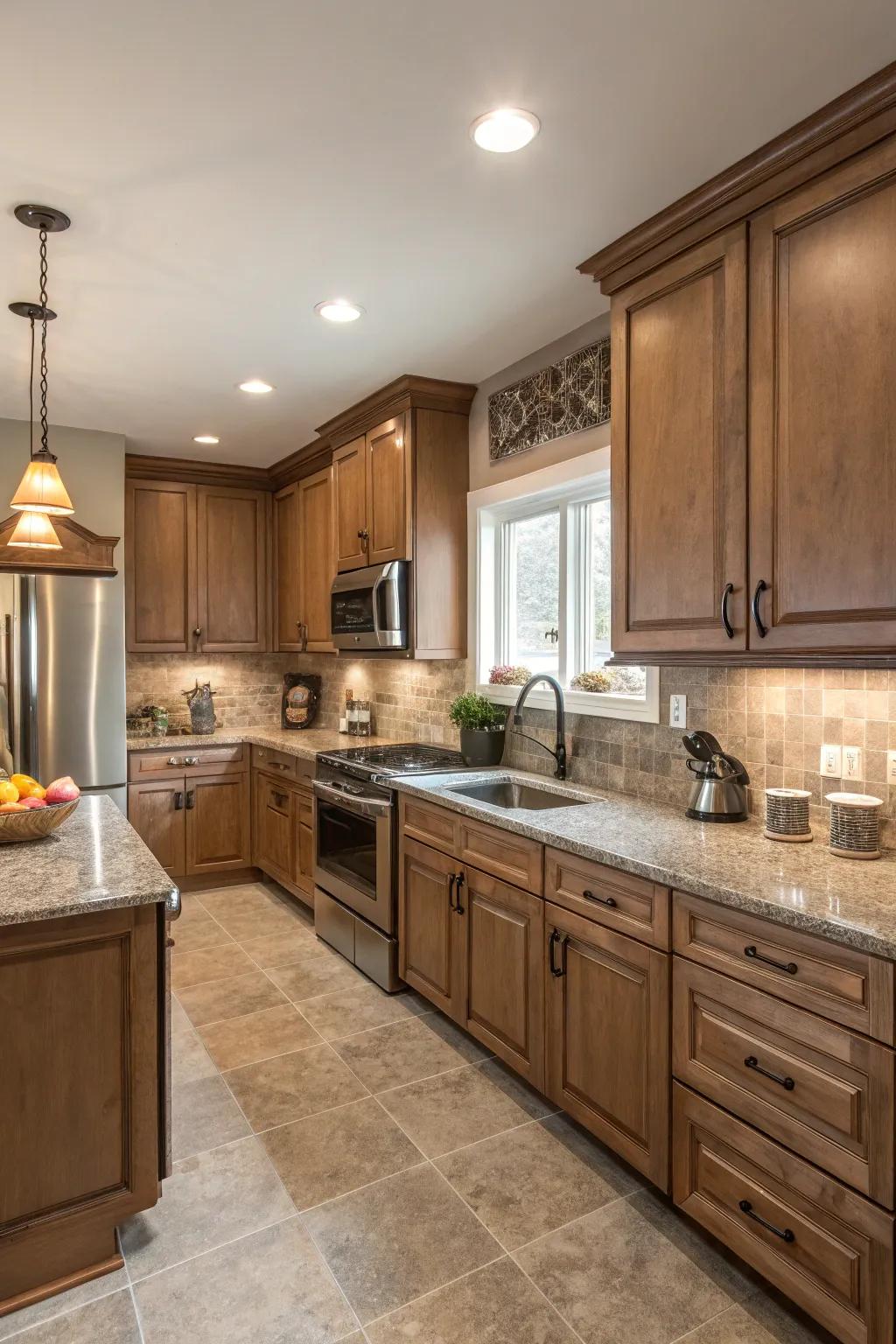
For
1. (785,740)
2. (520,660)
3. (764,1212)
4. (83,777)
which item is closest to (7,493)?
(83,777)

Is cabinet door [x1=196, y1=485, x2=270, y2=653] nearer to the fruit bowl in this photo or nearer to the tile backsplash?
the tile backsplash

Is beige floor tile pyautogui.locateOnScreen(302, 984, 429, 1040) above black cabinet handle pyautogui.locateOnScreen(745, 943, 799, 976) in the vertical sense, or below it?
below

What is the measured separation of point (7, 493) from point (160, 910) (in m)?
3.10

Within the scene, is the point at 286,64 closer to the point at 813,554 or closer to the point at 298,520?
the point at 813,554

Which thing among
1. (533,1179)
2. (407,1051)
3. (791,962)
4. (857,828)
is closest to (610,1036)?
(533,1179)

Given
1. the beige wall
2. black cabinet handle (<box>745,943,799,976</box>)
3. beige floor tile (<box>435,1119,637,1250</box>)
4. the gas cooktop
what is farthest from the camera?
the gas cooktop

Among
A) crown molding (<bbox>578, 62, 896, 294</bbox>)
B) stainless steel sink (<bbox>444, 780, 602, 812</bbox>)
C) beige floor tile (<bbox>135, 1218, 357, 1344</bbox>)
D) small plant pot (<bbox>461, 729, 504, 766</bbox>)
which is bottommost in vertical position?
beige floor tile (<bbox>135, 1218, 357, 1344</bbox>)

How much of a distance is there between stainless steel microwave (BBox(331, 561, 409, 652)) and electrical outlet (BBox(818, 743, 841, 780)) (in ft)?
6.50

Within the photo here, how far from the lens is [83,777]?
4.26 metres

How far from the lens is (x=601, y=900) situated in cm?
215

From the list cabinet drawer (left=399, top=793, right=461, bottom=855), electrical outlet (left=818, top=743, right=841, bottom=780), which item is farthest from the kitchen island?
electrical outlet (left=818, top=743, right=841, bottom=780)

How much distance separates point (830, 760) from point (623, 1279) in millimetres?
1352

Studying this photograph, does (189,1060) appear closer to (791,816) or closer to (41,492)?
(41,492)

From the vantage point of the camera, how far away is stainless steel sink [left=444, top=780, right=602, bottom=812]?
10.1ft
